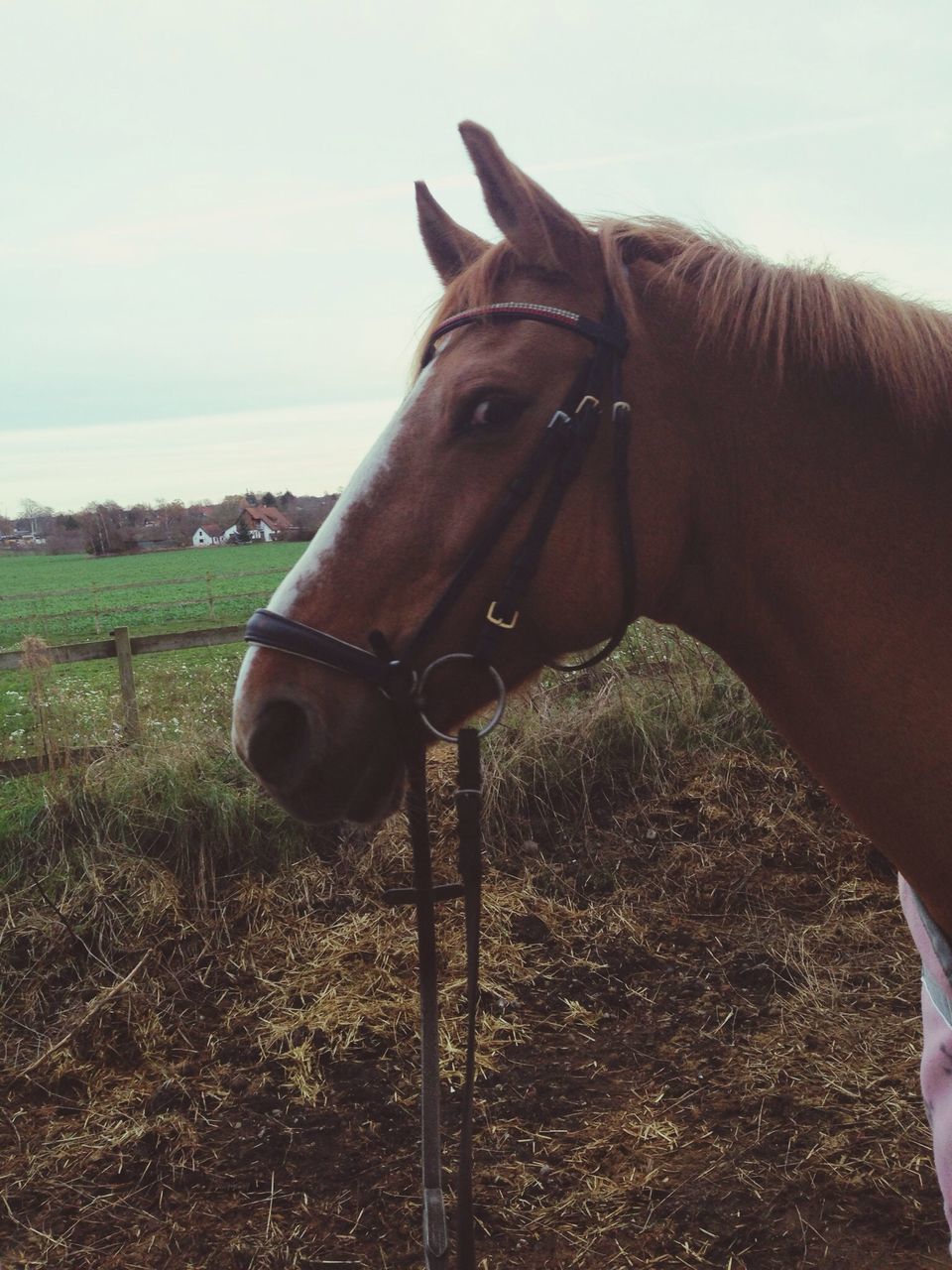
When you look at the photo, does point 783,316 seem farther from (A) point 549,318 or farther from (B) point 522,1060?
(B) point 522,1060

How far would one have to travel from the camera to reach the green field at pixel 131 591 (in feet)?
69.2

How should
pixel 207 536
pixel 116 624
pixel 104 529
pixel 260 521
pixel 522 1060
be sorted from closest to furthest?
pixel 522 1060 < pixel 116 624 < pixel 104 529 < pixel 260 521 < pixel 207 536

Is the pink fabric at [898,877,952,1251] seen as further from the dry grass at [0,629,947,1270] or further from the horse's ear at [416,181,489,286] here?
the horse's ear at [416,181,489,286]

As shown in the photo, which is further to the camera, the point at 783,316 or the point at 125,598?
the point at 125,598

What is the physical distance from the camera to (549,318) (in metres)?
1.56

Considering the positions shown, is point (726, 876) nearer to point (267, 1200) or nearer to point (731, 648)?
point (267, 1200)

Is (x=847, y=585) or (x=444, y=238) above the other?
(x=444, y=238)

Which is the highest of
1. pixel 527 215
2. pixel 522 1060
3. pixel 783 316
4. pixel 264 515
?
pixel 264 515

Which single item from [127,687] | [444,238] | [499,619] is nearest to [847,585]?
[499,619]

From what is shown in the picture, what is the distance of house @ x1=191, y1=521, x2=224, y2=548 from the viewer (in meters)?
60.7

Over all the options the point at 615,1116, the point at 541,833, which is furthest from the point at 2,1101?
the point at 541,833

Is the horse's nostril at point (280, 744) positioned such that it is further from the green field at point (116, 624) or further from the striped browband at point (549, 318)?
the green field at point (116, 624)

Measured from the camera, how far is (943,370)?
56.8 inches

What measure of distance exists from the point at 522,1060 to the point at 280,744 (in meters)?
2.52
